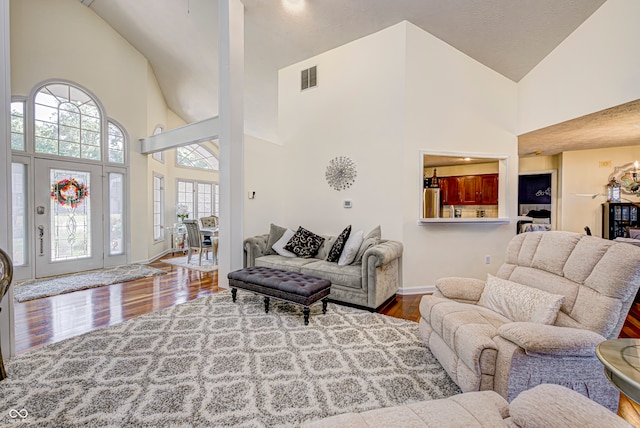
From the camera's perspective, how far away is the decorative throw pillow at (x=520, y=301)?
170cm

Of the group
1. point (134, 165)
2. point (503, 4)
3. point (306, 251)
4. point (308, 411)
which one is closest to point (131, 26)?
point (134, 165)

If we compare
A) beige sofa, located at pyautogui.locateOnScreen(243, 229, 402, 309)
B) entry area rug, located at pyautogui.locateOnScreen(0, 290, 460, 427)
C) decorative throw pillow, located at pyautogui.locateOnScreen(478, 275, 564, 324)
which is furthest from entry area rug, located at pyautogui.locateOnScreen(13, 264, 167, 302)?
decorative throw pillow, located at pyautogui.locateOnScreen(478, 275, 564, 324)

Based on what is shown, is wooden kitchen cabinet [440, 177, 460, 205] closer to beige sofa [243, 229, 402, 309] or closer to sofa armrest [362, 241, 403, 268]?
beige sofa [243, 229, 402, 309]

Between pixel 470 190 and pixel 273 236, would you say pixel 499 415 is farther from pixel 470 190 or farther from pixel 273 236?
pixel 470 190

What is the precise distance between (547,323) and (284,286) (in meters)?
2.14

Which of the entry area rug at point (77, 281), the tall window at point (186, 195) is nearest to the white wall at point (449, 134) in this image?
the entry area rug at point (77, 281)

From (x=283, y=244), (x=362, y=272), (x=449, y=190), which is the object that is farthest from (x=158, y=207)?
(x=449, y=190)

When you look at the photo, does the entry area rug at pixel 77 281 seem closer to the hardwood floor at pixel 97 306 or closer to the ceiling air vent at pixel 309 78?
the hardwood floor at pixel 97 306

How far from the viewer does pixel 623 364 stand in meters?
1.06

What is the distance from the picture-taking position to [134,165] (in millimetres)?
5910

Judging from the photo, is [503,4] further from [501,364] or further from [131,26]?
[131,26]

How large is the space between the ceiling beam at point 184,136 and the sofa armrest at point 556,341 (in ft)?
14.8

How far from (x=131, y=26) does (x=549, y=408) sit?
755cm

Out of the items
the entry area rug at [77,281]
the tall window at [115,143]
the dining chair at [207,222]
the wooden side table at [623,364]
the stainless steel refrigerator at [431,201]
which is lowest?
the entry area rug at [77,281]
